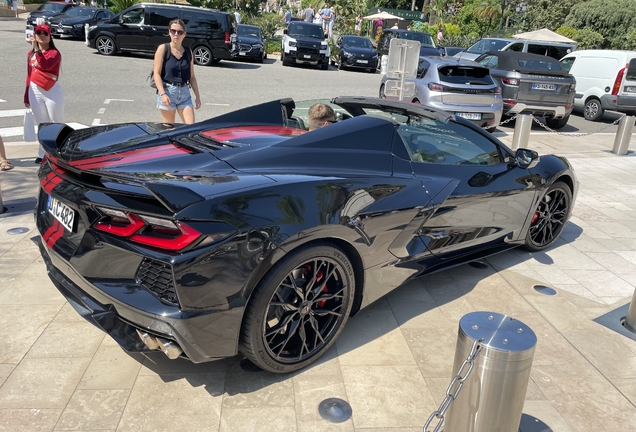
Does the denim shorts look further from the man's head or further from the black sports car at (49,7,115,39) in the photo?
the black sports car at (49,7,115,39)

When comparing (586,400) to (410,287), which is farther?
(410,287)

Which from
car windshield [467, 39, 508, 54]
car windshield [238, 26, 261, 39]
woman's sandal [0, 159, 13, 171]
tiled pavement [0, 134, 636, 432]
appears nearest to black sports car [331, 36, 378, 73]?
car windshield [238, 26, 261, 39]

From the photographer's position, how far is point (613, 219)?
6.67 m

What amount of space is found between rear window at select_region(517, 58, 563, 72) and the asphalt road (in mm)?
1407

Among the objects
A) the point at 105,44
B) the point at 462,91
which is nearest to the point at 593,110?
the point at 462,91

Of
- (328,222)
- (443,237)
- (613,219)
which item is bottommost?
(613,219)

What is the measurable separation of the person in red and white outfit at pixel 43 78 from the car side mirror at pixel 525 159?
5.16m

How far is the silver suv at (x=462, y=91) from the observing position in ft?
35.0

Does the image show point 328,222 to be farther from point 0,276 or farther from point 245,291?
point 0,276

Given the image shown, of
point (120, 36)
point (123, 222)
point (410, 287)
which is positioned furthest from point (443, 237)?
point (120, 36)

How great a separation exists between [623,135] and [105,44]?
624 inches

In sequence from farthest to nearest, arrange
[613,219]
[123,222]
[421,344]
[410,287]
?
[613,219] < [410,287] < [421,344] < [123,222]

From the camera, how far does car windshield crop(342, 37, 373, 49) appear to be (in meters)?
23.2

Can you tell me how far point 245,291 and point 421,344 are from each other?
4.61 feet
